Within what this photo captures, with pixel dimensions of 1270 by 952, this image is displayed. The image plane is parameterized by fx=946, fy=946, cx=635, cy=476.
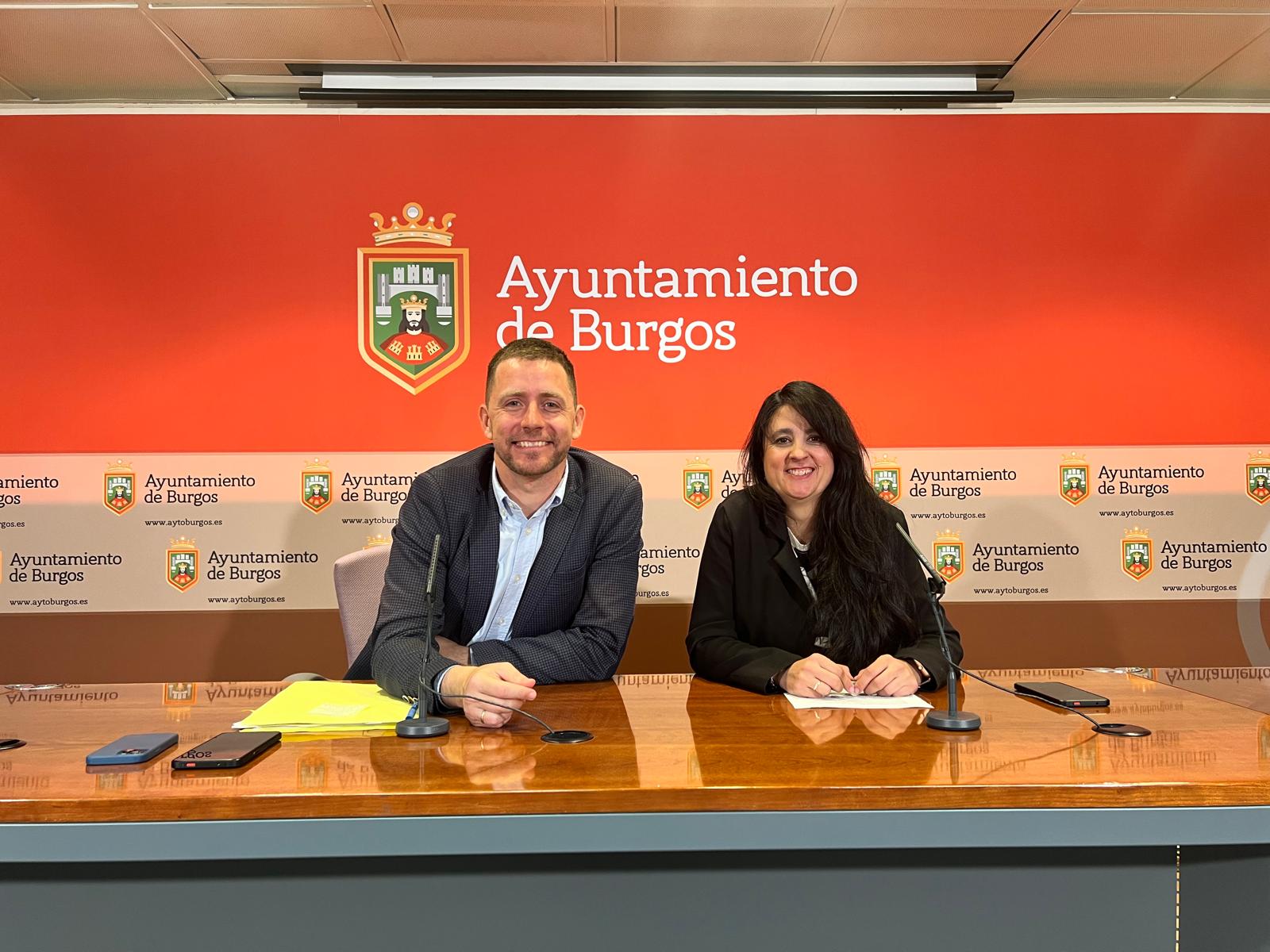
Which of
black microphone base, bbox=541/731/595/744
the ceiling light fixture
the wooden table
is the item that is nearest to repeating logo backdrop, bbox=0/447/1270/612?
the ceiling light fixture

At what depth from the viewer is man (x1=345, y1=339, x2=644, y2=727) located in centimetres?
215

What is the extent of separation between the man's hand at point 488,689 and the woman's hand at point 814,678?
0.53m

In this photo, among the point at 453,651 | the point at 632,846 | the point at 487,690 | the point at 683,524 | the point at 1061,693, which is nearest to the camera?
the point at 632,846

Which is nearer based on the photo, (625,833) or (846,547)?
(625,833)

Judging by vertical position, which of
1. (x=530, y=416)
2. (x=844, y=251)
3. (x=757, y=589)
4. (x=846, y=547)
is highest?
(x=844, y=251)

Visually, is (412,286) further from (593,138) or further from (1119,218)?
(1119,218)

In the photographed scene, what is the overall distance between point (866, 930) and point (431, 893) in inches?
22.9

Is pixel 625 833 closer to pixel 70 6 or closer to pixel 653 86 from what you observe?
pixel 653 86

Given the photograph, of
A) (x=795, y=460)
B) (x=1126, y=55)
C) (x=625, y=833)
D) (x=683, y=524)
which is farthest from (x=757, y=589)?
(x=1126, y=55)

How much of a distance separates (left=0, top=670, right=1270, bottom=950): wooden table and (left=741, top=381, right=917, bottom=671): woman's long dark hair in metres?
0.93

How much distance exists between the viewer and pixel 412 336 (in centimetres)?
392

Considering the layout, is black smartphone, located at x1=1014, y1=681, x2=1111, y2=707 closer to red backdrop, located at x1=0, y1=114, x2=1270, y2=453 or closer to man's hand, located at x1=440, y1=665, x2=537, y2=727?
man's hand, located at x1=440, y1=665, x2=537, y2=727

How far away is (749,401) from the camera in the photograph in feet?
13.0

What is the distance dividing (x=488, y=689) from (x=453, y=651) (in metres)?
0.43
